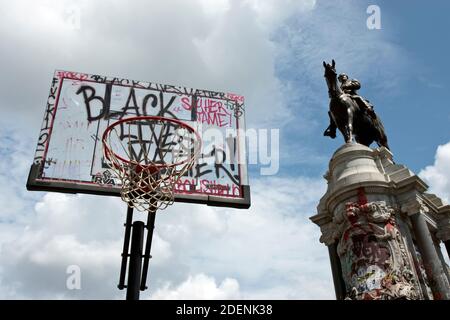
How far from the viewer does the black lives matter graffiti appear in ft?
30.6

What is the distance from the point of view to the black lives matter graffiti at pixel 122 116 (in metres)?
9.32

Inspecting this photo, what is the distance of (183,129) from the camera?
1012 centimetres

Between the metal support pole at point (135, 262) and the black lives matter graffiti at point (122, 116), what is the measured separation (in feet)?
4.08

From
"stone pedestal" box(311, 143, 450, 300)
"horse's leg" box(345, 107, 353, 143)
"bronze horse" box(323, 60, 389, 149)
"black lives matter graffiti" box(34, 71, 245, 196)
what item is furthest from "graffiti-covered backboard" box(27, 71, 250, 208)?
"horse's leg" box(345, 107, 353, 143)

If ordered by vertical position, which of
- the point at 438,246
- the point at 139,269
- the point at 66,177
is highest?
the point at 66,177

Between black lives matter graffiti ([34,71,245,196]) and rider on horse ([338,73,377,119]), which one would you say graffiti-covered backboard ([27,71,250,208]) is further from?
rider on horse ([338,73,377,119])

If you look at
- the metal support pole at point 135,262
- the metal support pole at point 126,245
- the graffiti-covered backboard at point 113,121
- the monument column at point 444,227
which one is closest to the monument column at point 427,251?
the monument column at point 444,227

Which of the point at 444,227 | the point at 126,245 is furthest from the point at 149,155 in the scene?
the point at 444,227

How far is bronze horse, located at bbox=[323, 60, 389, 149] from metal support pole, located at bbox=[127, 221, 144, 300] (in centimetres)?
721

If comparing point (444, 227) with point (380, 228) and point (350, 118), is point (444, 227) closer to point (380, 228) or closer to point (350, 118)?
point (380, 228)

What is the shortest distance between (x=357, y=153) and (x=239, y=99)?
12.4 feet

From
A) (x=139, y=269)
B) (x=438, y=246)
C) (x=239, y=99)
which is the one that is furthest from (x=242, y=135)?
(x=438, y=246)

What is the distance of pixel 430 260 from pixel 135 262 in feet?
22.9
